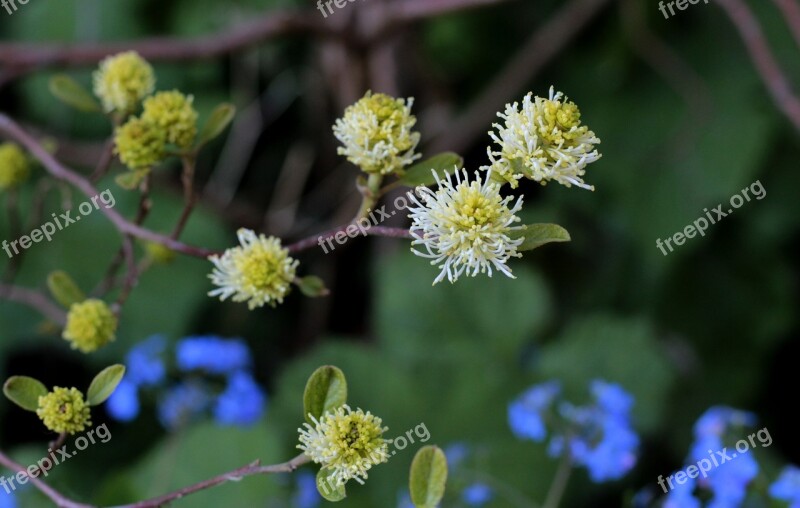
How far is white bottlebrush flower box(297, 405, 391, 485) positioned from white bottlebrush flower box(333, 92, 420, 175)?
0.18 meters

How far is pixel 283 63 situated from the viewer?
1838mm

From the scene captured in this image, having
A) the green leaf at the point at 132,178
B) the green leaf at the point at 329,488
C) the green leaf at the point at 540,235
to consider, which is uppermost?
the green leaf at the point at 132,178

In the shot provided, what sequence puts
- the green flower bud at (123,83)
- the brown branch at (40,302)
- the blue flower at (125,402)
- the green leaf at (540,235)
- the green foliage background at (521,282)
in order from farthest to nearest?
1. the green foliage background at (521,282)
2. the blue flower at (125,402)
3. the brown branch at (40,302)
4. the green flower bud at (123,83)
5. the green leaf at (540,235)

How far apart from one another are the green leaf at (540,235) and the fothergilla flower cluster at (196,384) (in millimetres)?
658

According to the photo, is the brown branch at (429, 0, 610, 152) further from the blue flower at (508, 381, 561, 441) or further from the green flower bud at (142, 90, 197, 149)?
the green flower bud at (142, 90, 197, 149)

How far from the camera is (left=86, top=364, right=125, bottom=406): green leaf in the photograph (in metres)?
0.64

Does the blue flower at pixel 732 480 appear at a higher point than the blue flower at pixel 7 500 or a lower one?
lower

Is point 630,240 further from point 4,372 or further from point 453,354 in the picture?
point 4,372

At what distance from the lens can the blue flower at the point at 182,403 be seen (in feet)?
3.84

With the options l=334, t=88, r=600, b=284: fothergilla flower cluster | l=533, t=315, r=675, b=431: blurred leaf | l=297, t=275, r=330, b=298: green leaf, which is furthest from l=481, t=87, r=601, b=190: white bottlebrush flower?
l=533, t=315, r=675, b=431: blurred leaf

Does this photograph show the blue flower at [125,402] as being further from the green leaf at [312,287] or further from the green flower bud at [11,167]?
the green leaf at [312,287]

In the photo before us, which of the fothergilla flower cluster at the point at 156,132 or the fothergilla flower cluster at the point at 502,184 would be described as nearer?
the fothergilla flower cluster at the point at 502,184

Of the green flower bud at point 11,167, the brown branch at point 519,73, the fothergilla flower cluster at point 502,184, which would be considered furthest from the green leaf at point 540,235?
the brown branch at point 519,73

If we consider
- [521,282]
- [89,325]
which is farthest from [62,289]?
[521,282]
